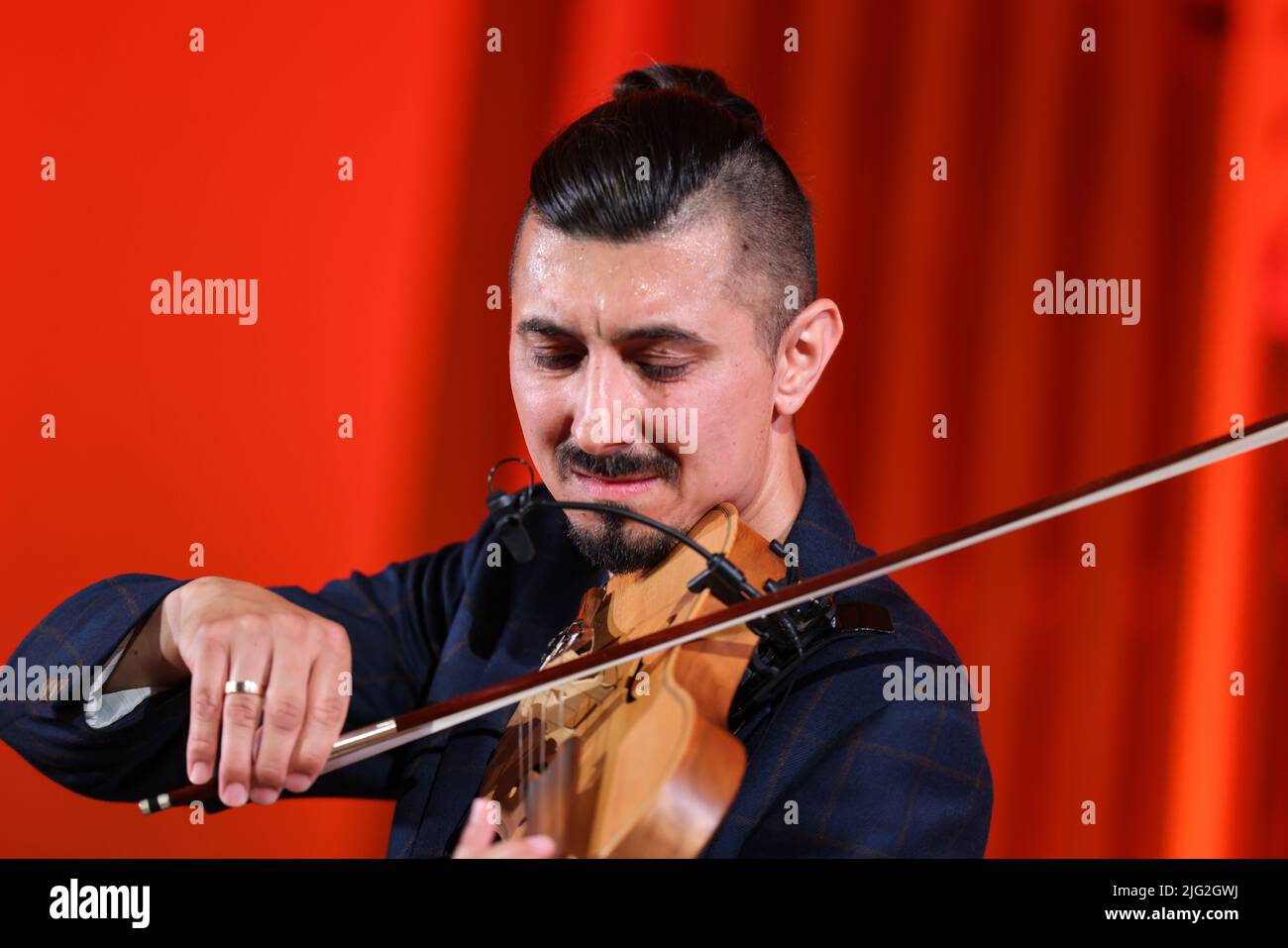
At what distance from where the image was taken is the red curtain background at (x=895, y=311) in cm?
170

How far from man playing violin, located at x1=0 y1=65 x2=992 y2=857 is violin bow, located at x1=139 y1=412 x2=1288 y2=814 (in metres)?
0.05

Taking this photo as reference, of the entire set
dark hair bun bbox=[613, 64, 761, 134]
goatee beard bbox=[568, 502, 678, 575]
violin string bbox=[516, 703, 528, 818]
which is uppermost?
dark hair bun bbox=[613, 64, 761, 134]

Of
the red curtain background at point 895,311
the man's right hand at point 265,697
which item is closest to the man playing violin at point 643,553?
the man's right hand at point 265,697

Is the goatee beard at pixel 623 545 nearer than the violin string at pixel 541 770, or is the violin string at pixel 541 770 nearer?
the violin string at pixel 541 770

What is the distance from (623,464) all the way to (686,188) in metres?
0.26

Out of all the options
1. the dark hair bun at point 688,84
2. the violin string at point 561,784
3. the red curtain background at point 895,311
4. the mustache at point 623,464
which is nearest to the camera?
the violin string at point 561,784

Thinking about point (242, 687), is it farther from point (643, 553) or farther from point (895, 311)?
point (895, 311)

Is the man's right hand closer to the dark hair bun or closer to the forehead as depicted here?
the forehead

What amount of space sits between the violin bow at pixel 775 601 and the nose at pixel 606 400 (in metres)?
0.21

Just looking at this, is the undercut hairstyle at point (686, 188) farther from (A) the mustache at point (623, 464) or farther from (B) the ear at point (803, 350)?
(A) the mustache at point (623, 464)

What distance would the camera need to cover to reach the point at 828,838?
979 millimetres

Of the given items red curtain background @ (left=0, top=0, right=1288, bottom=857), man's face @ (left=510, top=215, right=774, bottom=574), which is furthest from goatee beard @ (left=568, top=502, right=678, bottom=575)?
red curtain background @ (left=0, top=0, right=1288, bottom=857)

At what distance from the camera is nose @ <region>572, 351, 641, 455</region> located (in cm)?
109
